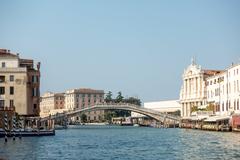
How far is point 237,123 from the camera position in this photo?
54.7m

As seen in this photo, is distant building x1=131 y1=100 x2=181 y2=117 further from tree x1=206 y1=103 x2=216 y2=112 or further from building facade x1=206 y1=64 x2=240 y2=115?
tree x1=206 y1=103 x2=216 y2=112

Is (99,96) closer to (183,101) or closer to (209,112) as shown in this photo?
(183,101)

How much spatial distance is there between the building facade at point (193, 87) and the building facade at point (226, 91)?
888 cm

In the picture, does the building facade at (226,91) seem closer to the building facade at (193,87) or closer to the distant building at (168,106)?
the building facade at (193,87)

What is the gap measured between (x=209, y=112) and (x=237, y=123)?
72.3 feet

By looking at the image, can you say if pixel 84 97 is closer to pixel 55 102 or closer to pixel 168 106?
pixel 55 102

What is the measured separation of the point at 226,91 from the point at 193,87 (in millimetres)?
27816

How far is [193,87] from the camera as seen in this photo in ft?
319

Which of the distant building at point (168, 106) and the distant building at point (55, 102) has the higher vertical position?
the distant building at point (55, 102)

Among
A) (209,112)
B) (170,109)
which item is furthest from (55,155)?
(170,109)

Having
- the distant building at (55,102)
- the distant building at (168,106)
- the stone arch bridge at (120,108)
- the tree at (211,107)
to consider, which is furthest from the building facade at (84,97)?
the tree at (211,107)

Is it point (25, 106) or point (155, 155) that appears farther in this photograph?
point (25, 106)

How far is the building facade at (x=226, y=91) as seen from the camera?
63.4m

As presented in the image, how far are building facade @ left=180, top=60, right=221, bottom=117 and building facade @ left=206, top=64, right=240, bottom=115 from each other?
8878 mm
